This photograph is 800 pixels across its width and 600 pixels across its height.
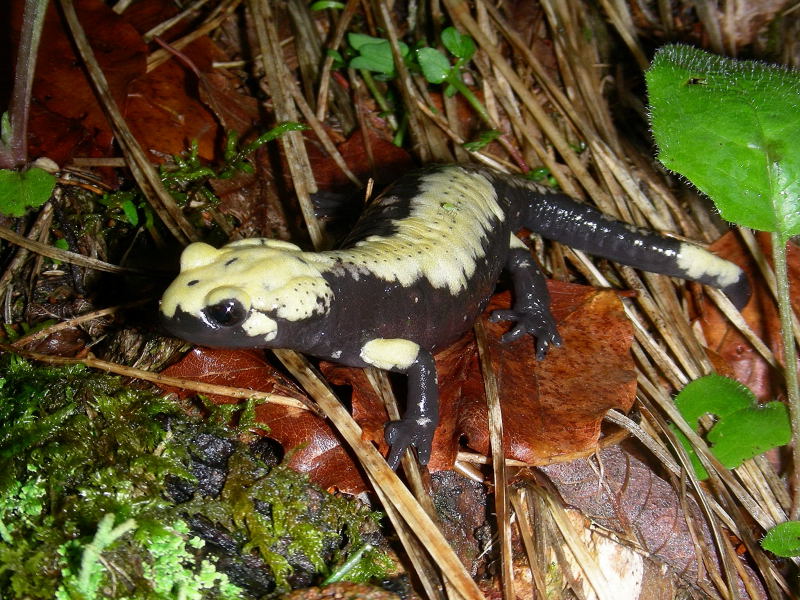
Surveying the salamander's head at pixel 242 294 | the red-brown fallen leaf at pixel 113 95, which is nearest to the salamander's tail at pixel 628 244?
the salamander's head at pixel 242 294

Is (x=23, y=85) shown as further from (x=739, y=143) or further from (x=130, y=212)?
(x=739, y=143)

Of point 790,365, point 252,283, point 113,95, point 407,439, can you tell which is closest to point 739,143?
point 790,365

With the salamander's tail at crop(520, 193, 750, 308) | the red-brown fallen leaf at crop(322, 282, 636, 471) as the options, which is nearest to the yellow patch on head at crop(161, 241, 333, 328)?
the red-brown fallen leaf at crop(322, 282, 636, 471)

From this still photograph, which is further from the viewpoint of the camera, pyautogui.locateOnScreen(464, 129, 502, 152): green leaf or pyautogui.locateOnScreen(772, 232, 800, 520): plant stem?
pyautogui.locateOnScreen(464, 129, 502, 152): green leaf

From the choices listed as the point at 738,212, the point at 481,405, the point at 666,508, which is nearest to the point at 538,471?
the point at 481,405

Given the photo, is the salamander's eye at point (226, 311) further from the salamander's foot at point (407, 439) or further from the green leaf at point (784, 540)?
the green leaf at point (784, 540)

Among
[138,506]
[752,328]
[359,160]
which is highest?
[359,160]

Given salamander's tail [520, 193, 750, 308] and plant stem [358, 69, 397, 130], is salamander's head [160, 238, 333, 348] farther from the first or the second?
plant stem [358, 69, 397, 130]
